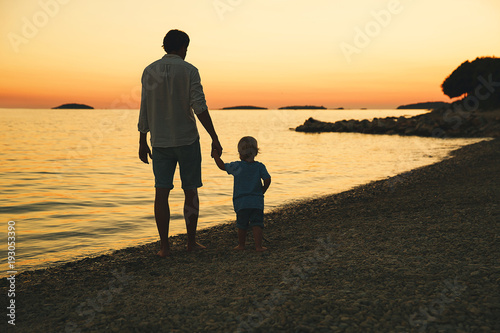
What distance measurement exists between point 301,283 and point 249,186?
168cm

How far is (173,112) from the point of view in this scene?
4.60 metres

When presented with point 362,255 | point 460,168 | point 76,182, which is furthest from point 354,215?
point 76,182

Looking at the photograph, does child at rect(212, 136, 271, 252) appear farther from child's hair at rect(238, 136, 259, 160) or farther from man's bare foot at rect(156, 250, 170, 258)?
man's bare foot at rect(156, 250, 170, 258)

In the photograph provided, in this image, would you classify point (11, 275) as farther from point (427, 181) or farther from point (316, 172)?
point (316, 172)

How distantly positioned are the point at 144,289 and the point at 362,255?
2.48 meters

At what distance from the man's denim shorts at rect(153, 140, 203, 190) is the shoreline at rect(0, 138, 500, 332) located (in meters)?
1.06

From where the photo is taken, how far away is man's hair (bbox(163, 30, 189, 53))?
15.4ft

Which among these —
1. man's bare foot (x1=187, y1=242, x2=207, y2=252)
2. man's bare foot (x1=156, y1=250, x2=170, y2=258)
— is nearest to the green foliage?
man's bare foot (x1=187, y1=242, x2=207, y2=252)

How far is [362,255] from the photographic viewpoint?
4434mm

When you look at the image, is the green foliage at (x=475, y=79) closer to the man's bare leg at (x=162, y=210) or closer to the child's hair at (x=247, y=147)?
the child's hair at (x=247, y=147)

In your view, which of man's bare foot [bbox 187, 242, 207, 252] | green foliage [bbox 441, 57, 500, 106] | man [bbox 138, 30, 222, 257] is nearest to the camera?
man [bbox 138, 30, 222, 257]

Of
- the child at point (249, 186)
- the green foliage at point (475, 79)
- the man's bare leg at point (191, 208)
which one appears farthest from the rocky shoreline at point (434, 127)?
the man's bare leg at point (191, 208)

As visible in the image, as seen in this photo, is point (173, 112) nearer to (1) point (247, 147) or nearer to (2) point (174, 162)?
(2) point (174, 162)

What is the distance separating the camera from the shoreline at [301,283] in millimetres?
2963
